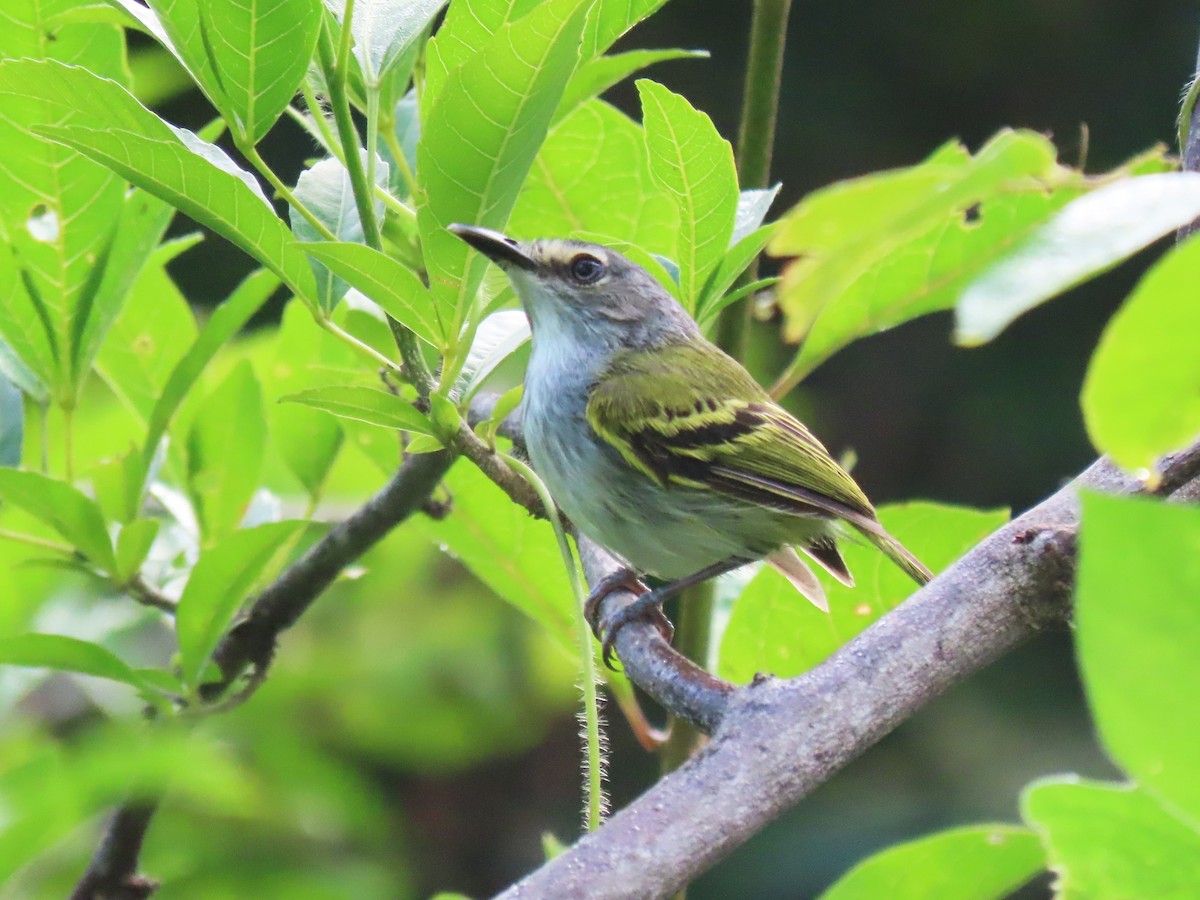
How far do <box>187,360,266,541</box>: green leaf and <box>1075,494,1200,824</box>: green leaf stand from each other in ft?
5.41

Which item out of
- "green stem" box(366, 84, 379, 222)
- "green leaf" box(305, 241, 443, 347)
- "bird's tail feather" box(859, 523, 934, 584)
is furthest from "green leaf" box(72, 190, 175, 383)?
"bird's tail feather" box(859, 523, 934, 584)

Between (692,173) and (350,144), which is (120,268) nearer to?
(350,144)

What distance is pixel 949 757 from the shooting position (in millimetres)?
7098

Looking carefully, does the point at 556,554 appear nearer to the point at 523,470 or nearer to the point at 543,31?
the point at 523,470

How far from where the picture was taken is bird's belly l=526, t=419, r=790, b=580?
2.34 m

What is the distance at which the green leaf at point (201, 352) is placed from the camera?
1.83 meters

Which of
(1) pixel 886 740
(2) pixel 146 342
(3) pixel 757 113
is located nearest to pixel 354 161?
(3) pixel 757 113

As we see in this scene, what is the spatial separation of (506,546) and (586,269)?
0.84 metres

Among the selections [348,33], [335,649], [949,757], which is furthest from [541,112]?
[949,757]

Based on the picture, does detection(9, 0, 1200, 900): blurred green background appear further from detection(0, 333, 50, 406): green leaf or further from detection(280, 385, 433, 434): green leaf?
detection(280, 385, 433, 434): green leaf

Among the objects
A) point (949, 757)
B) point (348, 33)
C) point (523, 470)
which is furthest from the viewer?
point (949, 757)

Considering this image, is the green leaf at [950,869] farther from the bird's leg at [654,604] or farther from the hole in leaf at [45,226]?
the hole in leaf at [45,226]

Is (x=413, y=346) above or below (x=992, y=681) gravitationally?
above

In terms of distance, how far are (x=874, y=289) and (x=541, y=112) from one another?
850mm
